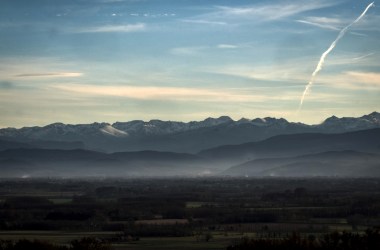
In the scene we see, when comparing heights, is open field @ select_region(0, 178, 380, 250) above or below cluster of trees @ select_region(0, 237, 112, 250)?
below

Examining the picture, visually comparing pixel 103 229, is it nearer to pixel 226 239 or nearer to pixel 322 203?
pixel 226 239

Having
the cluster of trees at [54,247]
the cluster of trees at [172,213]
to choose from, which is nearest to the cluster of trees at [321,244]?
the cluster of trees at [54,247]

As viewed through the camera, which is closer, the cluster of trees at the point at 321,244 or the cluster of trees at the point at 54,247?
the cluster of trees at the point at 54,247

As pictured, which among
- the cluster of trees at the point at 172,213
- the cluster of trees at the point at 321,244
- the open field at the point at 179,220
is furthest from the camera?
the cluster of trees at the point at 172,213

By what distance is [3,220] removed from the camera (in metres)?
126

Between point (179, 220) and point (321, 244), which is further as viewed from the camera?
point (179, 220)

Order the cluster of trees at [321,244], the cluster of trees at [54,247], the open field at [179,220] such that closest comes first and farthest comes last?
the cluster of trees at [54,247]
the cluster of trees at [321,244]
the open field at [179,220]

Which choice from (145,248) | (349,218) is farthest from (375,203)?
(145,248)

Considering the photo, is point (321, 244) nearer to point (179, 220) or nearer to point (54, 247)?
point (54, 247)

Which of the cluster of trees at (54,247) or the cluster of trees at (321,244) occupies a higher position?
Answer: the cluster of trees at (54,247)

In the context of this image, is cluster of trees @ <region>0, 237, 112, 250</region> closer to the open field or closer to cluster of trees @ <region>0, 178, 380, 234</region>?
the open field

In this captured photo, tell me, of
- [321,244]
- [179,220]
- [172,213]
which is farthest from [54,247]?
[172,213]

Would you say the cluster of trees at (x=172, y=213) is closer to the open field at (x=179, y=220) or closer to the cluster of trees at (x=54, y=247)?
the open field at (x=179, y=220)

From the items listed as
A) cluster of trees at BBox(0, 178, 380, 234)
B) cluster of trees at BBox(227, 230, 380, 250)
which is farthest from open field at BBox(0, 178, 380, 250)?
cluster of trees at BBox(227, 230, 380, 250)
